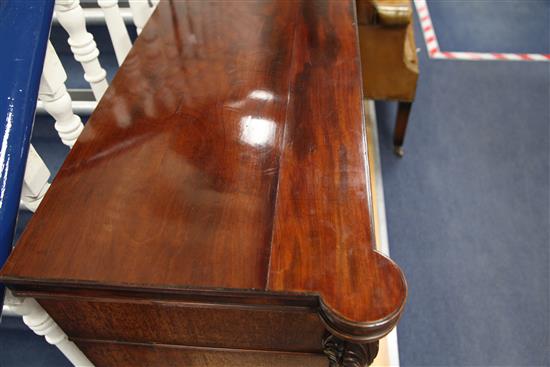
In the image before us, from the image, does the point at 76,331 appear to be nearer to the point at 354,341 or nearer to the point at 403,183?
the point at 354,341

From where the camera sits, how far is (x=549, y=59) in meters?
2.70

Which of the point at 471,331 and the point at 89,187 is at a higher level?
the point at 89,187

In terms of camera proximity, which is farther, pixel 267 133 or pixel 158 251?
Result: pixel 267 133

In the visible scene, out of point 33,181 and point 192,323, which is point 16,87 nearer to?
point 33,181

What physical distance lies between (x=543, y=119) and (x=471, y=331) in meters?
1.29

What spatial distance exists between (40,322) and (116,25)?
2.49ft

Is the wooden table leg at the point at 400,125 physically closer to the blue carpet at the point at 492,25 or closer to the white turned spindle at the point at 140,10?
the blue carpet at the point at 492,25

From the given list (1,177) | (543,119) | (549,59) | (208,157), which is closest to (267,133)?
(208,157)

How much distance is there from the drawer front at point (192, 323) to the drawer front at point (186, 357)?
0.08ft

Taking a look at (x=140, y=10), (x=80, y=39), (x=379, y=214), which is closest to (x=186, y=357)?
(x=80, y=39)

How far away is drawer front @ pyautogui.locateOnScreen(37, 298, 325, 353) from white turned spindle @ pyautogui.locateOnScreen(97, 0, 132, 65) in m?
0.75

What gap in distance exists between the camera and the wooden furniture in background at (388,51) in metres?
1.77

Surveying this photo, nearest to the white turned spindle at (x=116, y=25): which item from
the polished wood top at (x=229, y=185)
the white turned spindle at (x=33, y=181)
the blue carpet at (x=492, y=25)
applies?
the polished wood top at (x=229, y=185)

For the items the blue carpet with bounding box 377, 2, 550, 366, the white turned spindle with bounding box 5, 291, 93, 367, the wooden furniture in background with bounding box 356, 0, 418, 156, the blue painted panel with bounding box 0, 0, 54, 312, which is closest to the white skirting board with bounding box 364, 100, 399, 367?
the blue carpet with bounding box 377, 2, 550, 366
